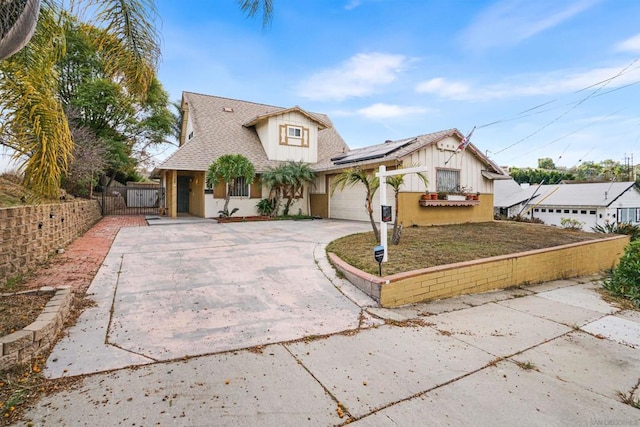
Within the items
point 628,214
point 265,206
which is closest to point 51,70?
point 265,206

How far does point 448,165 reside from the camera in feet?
42.0

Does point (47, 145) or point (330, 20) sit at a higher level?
point (330, 20)

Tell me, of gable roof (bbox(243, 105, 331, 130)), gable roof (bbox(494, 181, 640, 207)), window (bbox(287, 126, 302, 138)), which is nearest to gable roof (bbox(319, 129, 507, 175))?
window (bbox(287, 126, 302, 138))

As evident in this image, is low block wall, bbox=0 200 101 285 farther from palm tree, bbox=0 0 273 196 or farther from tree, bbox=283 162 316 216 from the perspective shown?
tree, bbox=283 162 316 216

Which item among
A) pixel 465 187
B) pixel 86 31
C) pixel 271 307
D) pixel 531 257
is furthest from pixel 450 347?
pixel 465 187

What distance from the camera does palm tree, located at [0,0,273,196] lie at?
374 centimetres

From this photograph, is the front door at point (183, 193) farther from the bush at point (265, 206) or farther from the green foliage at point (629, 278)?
the green foliage at point (629, 278)

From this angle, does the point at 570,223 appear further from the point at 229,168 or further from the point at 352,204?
the point at 229,168

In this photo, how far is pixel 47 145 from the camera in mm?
3809

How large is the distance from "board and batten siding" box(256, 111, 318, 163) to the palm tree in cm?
1175

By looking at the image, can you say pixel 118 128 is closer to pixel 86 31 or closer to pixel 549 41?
pixel 86 31

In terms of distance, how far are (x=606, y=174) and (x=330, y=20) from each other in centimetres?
5817

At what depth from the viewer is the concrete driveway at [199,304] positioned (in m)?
3.06

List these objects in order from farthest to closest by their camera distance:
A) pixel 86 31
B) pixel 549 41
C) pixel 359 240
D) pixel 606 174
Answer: pixel 606 174
pixel 549 41
pixel 359 240
pixel 86 31
